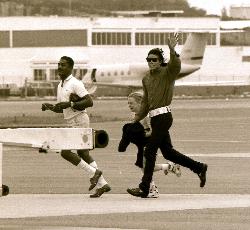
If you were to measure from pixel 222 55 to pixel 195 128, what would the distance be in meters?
102

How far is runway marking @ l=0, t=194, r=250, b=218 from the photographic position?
14.5m

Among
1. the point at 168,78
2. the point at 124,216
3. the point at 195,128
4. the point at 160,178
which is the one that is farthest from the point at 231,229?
the point at 195,128

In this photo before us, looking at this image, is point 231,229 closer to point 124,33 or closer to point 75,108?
point 75,108

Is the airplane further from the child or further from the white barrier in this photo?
the white barrier

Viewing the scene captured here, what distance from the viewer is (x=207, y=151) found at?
27125 mm

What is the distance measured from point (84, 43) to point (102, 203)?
121 metres

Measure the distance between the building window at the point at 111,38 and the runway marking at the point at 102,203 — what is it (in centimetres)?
12002

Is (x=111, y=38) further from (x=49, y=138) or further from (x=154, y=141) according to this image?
(x=49, y=138)

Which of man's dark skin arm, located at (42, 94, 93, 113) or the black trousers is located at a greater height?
man's dark skin arm, located at (42, 94, 93, 113)

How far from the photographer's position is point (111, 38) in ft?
456

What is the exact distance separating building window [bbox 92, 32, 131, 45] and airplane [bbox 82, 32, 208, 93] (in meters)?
29.9

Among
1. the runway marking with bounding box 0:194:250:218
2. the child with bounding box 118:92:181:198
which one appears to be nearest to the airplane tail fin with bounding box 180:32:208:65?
the child with bounding box 118:92:181:198

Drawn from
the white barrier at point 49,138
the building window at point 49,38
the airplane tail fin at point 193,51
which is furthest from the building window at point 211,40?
the white barrier at point 49,138

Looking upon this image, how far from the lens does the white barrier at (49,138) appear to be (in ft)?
44.0
